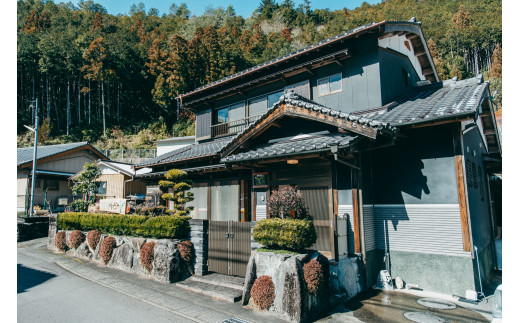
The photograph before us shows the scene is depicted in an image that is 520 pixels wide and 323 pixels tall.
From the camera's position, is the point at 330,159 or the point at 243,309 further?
the point at 330,159

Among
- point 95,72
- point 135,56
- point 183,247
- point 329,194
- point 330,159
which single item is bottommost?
point 183,247

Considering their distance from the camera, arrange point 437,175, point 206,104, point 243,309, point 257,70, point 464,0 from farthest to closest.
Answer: point 464,0 < point 206,104 < point 257,70 < point 437,175 < point 243,309

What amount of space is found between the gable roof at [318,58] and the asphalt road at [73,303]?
10.1 m

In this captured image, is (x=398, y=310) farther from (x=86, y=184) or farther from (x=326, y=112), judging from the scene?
(x=86, y=184)

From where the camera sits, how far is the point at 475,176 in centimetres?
1005

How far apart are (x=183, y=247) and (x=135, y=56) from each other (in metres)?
49.1

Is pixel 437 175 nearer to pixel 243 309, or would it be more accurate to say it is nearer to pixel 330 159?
pixel 330 159

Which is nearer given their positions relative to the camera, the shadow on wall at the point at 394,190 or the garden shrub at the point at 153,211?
the shadow on wall at the point at 394,190

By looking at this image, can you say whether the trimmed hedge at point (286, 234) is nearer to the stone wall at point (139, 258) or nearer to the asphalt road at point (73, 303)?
the asphalt road at point (73, 303)

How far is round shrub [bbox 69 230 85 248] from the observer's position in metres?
12.8

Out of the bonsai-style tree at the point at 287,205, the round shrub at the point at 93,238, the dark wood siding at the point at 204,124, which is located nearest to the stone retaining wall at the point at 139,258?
the round shrub at the point at 93,238

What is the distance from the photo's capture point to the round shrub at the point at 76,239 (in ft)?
42.0

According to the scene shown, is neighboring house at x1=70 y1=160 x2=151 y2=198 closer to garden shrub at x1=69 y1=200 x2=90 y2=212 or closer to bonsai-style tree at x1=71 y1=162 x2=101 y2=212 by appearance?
bonsai-style tree at x1=71 y1=162 x2=101 y2=212

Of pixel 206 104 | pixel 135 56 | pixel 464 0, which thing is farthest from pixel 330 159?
pixel 464 0
